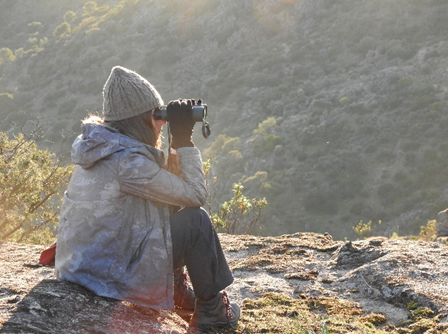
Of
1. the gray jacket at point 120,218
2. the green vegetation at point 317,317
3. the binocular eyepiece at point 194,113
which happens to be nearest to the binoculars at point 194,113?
the binocular eyepiece at point 194,113

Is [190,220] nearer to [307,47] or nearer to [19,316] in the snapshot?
[19,316]

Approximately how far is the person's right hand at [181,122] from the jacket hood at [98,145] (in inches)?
9.8

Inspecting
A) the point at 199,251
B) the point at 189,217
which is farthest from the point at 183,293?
the point at 189,217

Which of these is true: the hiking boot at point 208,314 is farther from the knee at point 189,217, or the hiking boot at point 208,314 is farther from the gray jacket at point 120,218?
the knee at point 189,217

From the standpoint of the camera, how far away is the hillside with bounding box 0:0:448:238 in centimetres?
2666

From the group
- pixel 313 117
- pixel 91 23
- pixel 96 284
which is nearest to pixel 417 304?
pixel 96 284

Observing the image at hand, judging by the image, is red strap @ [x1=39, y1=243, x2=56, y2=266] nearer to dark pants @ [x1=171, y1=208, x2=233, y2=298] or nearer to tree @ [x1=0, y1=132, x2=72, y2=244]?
dark pants @ [x1=171, y1=208, x2=233, y2=298]

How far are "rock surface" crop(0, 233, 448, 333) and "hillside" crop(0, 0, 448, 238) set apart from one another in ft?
44.0

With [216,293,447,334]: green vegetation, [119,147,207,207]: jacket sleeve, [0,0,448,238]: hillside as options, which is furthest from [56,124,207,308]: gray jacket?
[0,0,448,238]: hillside

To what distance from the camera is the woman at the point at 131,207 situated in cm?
261

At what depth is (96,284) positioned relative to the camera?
269cm

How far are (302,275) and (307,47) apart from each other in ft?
123

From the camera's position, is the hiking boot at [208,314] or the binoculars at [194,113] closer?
the binoculars at [194,113]

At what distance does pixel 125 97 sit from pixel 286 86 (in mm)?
35145
